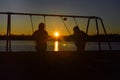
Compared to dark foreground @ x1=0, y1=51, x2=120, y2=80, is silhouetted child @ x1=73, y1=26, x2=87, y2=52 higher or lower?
higher

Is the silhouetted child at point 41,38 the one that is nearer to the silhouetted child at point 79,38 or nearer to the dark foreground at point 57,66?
the dark foreground at point 57,66

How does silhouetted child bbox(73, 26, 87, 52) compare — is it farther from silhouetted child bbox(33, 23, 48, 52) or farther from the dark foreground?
silhouetted child bbox(33, 23, 48, 52)

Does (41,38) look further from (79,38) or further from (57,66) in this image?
(79,38)

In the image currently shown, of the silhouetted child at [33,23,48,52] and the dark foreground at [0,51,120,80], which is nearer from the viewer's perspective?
the dark foreground at [0,51,120,80]

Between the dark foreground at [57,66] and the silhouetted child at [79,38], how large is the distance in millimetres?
716

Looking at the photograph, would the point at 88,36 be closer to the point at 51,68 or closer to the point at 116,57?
the point at 116,57

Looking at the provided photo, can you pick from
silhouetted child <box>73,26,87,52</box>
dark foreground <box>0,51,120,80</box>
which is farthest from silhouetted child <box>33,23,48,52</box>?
silhouetted child <box>73,26,87,52</box>

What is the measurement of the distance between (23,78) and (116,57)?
516 cm

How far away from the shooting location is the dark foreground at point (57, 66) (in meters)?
17.9

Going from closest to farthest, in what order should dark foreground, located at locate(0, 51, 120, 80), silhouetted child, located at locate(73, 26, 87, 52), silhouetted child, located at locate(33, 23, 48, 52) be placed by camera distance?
dark foreground, located at locate(0, 51, 120, 80)
silhouetted child, located at locate(33, 23, 48, 52)
silhouetted child, located at locate(73, 26, 87, 52)

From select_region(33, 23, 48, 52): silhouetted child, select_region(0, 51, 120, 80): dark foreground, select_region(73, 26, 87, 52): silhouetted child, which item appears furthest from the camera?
select_region(73, 26, 87, 52): silhouetted child

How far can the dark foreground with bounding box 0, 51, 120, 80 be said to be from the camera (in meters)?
17.9

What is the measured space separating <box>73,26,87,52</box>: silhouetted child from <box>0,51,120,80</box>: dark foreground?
72cm

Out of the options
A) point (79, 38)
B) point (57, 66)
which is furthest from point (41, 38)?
point (79, 38)
